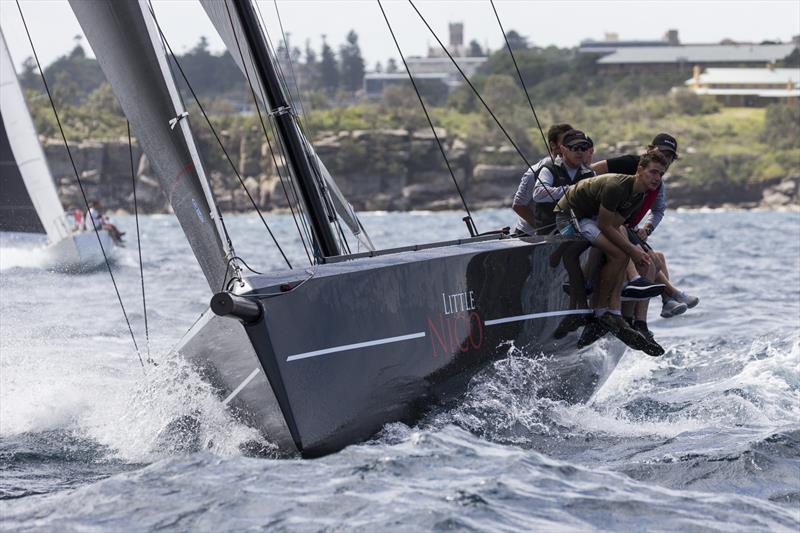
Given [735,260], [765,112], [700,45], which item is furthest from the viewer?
[700,45]

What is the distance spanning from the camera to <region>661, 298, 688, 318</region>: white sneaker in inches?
250

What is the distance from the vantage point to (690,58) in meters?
91.6

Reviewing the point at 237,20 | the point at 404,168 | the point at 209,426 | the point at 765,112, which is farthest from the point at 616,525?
the point at 765,112

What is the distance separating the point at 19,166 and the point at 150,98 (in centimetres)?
1126

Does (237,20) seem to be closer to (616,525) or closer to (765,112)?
(616,525)

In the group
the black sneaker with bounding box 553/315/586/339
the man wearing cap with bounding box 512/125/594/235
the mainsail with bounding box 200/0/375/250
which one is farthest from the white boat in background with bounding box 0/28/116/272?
the black sneaker with bounding box 553/315/586/339

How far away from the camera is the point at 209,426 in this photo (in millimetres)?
5168

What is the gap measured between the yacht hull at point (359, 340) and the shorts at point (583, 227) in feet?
1.52

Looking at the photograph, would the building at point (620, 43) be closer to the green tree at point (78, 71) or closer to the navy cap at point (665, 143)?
the green tree at point (78, 71)

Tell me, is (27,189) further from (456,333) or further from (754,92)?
(754,92)

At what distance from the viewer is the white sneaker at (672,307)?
6.36m

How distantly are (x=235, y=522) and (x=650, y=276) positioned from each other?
3143 mm

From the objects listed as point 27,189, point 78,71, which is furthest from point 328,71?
point 27,189

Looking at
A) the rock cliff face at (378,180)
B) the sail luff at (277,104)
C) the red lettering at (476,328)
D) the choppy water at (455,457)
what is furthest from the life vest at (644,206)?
the rock cliff face at (378,180)
